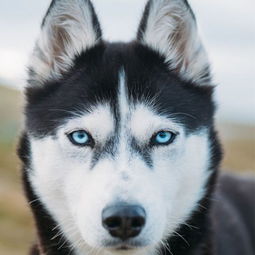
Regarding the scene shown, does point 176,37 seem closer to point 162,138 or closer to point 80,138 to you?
point 162,138

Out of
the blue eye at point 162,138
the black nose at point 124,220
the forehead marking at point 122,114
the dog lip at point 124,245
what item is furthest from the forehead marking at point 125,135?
the dog lip at point 124,245

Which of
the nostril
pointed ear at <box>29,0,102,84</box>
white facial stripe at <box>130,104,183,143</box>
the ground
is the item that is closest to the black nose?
the nostril

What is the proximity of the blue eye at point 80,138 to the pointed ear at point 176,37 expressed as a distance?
1126 millimetres

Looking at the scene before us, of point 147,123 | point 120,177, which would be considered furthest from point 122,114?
point 120,177

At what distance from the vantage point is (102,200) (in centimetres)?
496

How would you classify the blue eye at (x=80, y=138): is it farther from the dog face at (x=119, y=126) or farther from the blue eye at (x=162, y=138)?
the blue eye at (x=162, y=138)

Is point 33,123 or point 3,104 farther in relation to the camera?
point 3,104

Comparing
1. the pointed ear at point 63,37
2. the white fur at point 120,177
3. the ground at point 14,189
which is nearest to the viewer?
the white fur at point 120,177

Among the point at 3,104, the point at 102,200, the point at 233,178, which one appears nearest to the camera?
the point at 102,200

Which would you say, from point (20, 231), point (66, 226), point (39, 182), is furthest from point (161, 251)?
point (20, 231)

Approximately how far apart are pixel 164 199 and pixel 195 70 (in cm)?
→ 146

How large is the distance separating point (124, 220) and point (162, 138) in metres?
0.94

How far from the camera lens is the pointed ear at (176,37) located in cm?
606

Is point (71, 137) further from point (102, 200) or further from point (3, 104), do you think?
point (3, 104)
